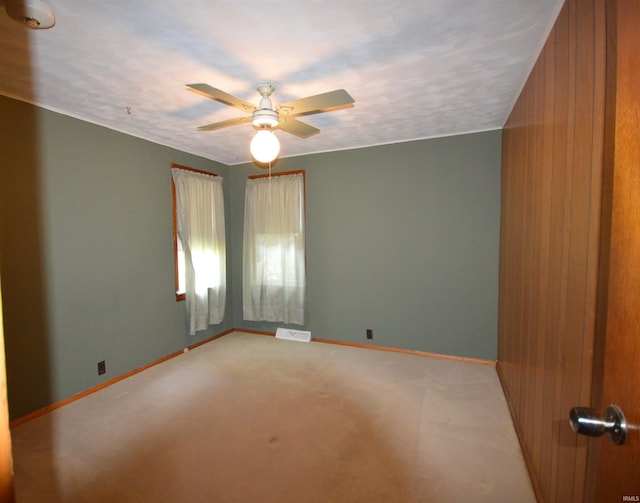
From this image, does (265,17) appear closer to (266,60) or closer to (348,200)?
(266,60)

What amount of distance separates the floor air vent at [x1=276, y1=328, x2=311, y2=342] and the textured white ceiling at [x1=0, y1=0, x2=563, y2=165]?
2.74 metres

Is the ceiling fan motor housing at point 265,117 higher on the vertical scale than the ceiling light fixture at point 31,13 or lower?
lower

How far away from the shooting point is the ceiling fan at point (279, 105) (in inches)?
72.2

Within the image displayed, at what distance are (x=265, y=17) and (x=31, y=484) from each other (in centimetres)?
290

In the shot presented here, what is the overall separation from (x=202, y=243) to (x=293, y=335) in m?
1.73

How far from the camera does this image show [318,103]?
198 cm

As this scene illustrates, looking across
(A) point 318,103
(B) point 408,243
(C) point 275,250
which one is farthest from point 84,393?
(B) point 408,243

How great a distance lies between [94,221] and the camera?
3008mm

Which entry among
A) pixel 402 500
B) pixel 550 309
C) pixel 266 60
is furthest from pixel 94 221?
pixel 550 309

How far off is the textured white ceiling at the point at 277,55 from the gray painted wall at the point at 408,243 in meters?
0.75

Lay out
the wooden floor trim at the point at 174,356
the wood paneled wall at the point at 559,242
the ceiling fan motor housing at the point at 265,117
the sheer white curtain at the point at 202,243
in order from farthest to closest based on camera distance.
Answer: the sheer white curtain at the point at 202,243
the wooden floor trim at the point at 174,356
the ceiling fan motor housing at the point at 265,117
the wood paneled wall at the point at 559,242

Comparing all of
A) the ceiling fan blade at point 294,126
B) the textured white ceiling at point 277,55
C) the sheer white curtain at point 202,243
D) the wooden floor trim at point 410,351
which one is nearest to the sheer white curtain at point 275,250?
the sheer white curtain at point 202,243

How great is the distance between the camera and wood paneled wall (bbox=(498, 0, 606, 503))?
114 cm

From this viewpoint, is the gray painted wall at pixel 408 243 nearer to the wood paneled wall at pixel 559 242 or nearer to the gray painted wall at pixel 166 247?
the gray painted wall at pixel 166 247
